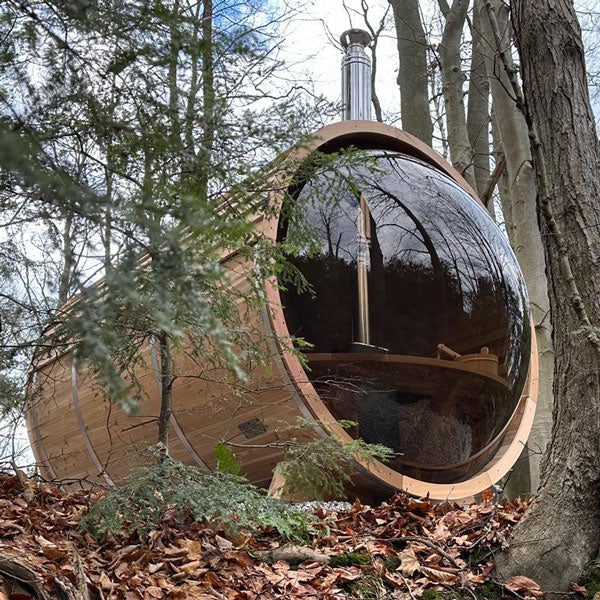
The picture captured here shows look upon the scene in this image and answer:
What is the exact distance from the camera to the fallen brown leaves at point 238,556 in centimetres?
227

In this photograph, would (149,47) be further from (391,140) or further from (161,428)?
(391,140)

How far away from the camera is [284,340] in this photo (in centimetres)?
311

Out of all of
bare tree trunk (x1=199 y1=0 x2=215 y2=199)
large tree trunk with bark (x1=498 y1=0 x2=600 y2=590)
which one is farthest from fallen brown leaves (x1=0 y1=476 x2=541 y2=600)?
bare tree trunk (x1=199 y1=0 x2=215 y2=199)

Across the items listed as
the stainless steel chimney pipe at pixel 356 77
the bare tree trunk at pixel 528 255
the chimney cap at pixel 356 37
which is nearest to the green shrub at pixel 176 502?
the stainless steel chimney pipe at pixel 356 77

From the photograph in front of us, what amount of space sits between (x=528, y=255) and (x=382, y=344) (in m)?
3.05

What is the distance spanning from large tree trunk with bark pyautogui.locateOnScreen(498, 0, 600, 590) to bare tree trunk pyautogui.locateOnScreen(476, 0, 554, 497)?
2743 mm

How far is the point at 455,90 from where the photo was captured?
24.6ft

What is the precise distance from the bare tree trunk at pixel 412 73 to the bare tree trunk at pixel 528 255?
1.14 metres

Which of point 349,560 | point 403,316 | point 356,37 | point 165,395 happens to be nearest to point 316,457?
point 349,560

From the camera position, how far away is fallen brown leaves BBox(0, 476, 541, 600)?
2.27 metres

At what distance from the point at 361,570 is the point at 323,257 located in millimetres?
1468

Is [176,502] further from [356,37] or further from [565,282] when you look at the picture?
[356,37]

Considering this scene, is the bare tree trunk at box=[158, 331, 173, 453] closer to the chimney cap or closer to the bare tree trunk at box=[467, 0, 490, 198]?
the chimney cap

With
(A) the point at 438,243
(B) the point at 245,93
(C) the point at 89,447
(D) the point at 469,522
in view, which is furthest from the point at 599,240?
(C) the point at 89,447
